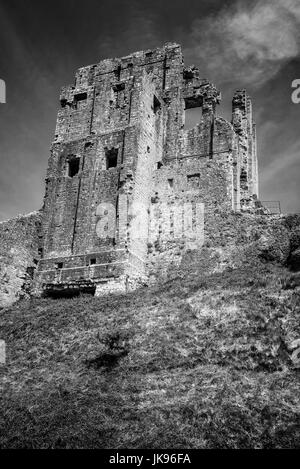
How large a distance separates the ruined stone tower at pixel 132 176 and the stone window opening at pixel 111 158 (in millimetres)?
52

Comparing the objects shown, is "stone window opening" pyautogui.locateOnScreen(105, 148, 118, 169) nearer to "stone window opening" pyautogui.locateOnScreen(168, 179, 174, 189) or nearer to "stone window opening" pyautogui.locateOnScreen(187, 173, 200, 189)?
"stone window opening" pyautogui.locateOnScreen(168, 179, 174, 189)

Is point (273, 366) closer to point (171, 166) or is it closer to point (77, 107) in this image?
point (171, 166)

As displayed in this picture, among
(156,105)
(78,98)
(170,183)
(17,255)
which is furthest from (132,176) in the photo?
(78,98)

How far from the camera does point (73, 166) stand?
24.5m

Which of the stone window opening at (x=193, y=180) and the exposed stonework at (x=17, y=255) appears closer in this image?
the exposed stonework at (x=17, y=255)

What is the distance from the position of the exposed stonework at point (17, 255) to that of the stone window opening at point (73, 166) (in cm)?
304

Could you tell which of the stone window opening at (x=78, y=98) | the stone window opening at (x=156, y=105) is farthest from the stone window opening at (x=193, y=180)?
the stone window opening at (x=78, y=98)

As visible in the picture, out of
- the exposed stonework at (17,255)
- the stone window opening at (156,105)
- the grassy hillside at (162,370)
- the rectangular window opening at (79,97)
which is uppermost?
the rectangular window opening at (79,97)

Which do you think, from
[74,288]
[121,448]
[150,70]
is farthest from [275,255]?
[150,70]

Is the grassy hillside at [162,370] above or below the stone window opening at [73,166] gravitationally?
below

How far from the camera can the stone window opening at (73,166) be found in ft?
79.4

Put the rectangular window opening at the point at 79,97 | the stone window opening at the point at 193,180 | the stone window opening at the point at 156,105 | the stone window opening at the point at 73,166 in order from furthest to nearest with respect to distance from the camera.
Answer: the rectangular window opening at the point at 79,97 < the stone window opening at the point at 156,105 < the stone window opening at the point at 73,166 < the stone window opening at the point at 193,180

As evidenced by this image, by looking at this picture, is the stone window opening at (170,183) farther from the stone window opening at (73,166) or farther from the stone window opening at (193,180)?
the stone window opening at (73,166)

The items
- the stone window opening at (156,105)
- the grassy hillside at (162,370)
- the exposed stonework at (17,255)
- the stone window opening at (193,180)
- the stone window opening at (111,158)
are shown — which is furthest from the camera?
the stone window opening at (156,105)
